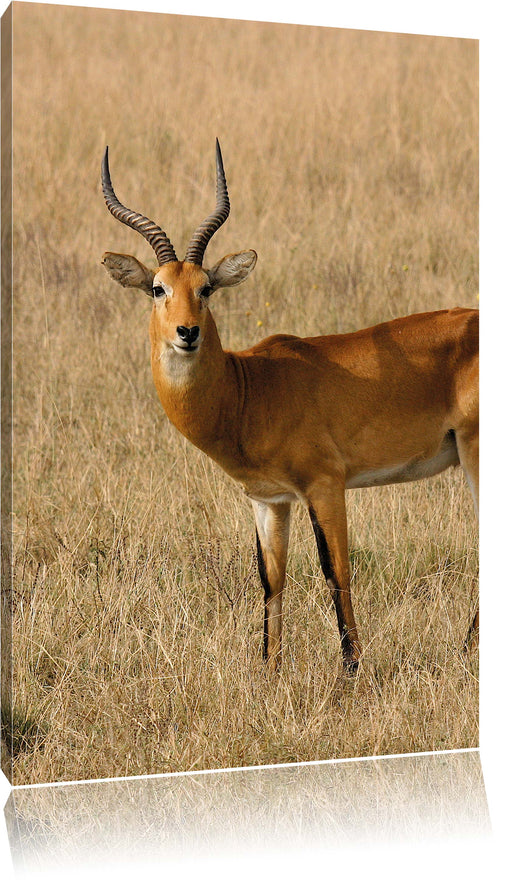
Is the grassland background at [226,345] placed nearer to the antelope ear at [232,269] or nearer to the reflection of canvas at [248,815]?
the reflection of canvas at [248,815]

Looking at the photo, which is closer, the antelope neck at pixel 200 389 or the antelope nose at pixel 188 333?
the antelope nose at pixel 188 333

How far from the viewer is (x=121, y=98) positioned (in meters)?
7.02

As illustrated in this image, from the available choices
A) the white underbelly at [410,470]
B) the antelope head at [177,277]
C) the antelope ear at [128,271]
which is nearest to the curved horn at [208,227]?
the antelope head at [177,277]

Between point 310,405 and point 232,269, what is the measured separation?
65cm

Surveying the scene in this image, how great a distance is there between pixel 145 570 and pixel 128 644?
517mm

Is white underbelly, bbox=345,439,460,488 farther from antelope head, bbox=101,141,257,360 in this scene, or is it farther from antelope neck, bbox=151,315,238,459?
antelope head, bbox=101,141,257,360

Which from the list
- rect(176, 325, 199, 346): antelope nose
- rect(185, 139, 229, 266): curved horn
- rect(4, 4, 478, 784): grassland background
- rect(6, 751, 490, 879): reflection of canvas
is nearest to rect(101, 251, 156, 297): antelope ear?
rect(185, 139, 229, 266): curved horn

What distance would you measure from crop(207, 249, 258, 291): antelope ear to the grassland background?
104 cm

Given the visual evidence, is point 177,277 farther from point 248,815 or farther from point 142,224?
point 248,815

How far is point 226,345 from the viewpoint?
773cm

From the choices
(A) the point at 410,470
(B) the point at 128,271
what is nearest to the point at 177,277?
(B) the point at 128,271

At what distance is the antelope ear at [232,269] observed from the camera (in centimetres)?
525

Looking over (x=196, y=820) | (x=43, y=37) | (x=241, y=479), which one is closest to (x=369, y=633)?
(x=241, y=479)

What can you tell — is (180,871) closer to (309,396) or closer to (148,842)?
(148,842)
